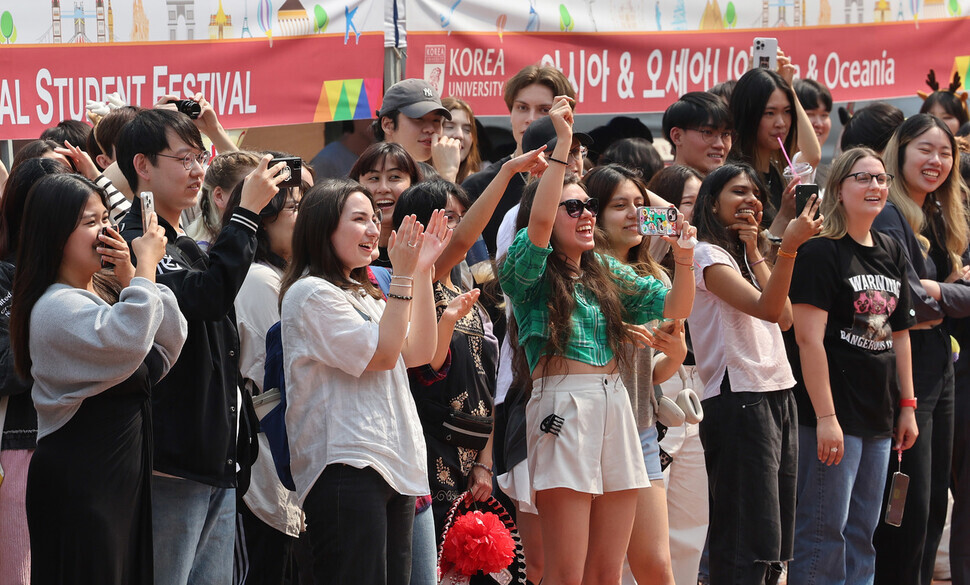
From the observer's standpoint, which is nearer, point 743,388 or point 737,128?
point 743,388

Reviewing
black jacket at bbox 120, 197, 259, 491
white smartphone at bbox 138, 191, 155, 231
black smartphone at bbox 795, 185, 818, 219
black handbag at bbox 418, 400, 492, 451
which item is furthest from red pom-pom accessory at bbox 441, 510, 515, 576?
black smartphone at bbox 795, 185, 818, 219

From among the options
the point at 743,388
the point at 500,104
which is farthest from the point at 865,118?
the point at 743,388

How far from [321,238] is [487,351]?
99 cm

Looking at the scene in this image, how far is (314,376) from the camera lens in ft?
12.3

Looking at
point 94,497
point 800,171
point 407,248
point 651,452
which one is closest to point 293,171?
point 407,248

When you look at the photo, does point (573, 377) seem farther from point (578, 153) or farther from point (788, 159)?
point (788, 159)

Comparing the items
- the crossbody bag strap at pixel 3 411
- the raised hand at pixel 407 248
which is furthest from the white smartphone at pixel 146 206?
the crossbody bag strap at pixel 3 411

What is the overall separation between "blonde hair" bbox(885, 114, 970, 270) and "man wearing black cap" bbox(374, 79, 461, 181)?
7.37ft

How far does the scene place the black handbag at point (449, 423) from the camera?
4301 mm

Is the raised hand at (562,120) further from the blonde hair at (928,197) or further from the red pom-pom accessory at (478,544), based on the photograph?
the blonde hair at (928,197)

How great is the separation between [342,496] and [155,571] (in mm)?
648

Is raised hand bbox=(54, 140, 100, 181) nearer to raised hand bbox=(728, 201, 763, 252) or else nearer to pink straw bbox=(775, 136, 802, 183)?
raised hand bbox=(728, 201, 763, 252)

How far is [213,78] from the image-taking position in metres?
6.14

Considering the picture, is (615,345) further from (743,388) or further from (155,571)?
(155,571)
